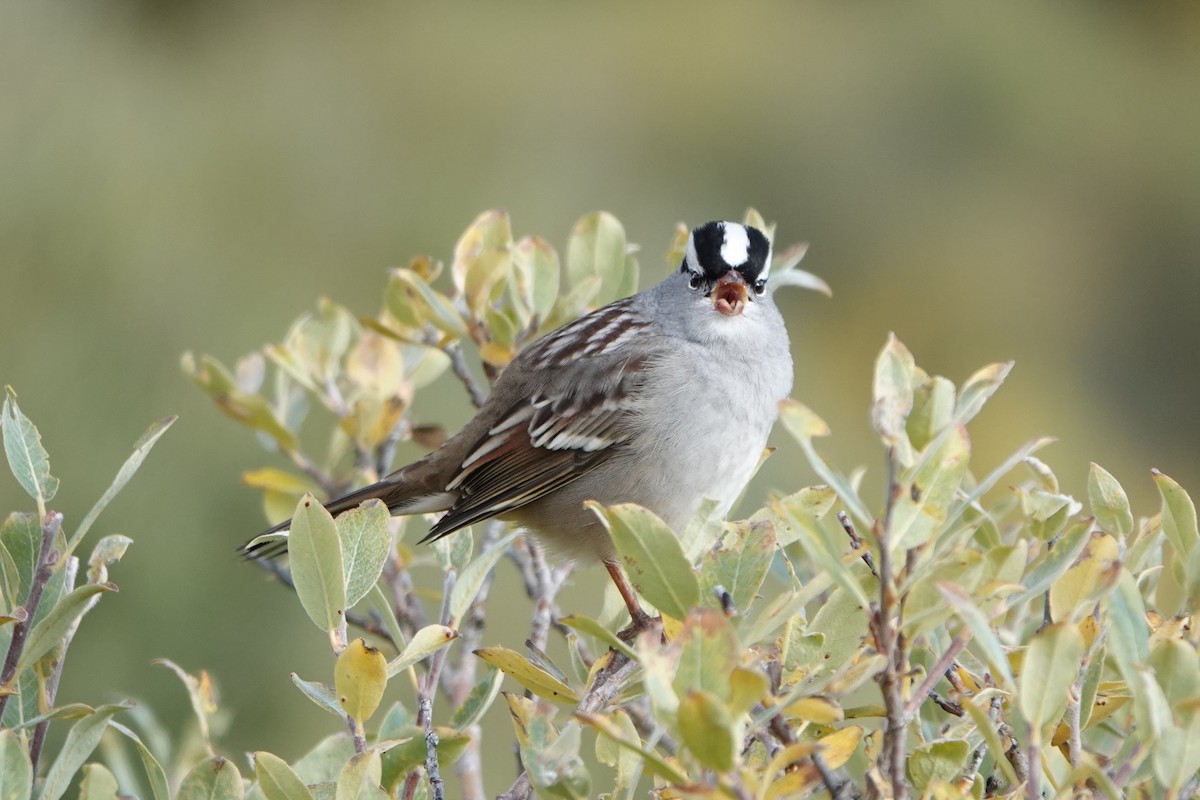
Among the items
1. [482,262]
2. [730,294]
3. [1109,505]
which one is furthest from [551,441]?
[1109,505]

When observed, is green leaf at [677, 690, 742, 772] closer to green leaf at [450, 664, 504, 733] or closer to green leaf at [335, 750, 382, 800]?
green leaf at [335, 750, 382, 800]

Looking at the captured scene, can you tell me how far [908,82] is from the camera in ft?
26.5

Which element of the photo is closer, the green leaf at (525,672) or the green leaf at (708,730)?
the green leaf at (708,730)

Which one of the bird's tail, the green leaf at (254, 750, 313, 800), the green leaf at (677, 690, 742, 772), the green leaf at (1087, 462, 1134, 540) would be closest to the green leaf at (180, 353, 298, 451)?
the bird's tail

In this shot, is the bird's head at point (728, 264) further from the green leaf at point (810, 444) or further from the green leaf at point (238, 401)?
the green leaf at point (810, 444)

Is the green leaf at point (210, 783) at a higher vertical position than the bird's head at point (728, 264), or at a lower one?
lower

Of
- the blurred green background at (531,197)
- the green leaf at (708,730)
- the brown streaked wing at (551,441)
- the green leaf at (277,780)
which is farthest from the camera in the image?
the blurred green background at (531,197)

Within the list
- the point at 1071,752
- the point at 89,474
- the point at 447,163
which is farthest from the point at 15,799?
the point at 447,163

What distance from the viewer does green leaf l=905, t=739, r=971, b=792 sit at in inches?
36.4

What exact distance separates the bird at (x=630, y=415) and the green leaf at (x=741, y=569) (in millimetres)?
970

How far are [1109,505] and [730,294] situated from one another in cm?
99

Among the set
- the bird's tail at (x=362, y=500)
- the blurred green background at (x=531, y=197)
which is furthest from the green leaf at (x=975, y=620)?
the blurred green background at (x=531, y=197)

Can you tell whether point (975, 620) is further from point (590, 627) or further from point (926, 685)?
point (590, 627)

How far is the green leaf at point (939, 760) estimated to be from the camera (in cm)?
92
